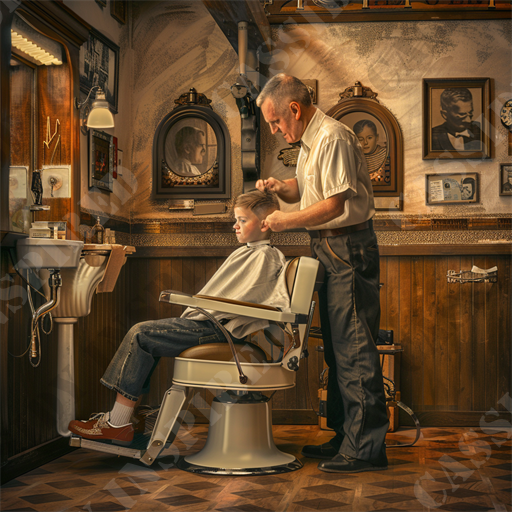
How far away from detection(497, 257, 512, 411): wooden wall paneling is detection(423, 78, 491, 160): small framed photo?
2.34ft

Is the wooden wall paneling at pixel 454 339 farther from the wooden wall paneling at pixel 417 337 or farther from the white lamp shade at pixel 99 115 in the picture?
the white lamp shade at pixel 99 115

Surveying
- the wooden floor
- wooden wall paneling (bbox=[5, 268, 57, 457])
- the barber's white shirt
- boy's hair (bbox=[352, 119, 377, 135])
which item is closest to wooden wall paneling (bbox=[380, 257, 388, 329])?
boy's hair (bbox=[352, 119, 377, 135])

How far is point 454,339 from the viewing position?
3.67 m

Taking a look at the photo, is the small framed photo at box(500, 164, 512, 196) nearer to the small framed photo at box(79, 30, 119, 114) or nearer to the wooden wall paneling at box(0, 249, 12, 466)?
the small framed photo at box(79, 30, 119, 114)

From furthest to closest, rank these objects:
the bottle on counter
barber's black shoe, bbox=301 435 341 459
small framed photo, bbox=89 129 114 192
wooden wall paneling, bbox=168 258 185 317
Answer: wooden wall paneling, bbox=168 258 185 317, small framed photo, bbox=89 129 114 192, the bottle on counter, barber's black shoe, bbox=301 435 341 459

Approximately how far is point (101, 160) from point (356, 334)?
1797 mm

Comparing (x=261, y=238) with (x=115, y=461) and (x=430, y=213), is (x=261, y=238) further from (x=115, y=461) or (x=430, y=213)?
(x=430, y=213)

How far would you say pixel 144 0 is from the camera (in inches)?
157

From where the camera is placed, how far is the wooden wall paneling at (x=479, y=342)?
3639mm

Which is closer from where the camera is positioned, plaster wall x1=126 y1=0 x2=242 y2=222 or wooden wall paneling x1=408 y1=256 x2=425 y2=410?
wooden wall paneling x1=408 y1=256 x2=425 y2=410

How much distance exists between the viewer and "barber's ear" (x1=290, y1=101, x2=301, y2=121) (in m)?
2.65

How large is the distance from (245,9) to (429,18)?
123cm

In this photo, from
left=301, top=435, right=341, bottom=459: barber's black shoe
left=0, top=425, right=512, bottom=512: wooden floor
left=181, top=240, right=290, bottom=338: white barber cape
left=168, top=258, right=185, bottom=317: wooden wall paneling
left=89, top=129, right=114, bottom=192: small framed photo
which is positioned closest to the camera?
left=0, top=425, right=512, bottom=512: wooden floor

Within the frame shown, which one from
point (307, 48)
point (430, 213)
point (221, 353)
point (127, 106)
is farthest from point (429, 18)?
point (221, 353)
